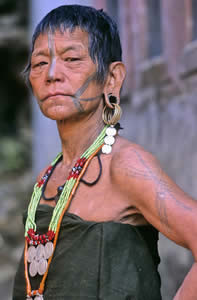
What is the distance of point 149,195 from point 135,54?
2.62m

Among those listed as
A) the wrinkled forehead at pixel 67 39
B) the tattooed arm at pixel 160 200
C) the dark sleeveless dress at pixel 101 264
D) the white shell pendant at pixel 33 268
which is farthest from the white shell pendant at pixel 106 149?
the white shell pendant at pixel 33 268

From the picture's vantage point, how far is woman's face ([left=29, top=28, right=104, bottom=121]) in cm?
218

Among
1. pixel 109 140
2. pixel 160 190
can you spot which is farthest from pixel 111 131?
pixel 160 190

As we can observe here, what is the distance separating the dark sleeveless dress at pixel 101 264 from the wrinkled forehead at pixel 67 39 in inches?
28.3

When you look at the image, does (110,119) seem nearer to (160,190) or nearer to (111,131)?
(111,131)

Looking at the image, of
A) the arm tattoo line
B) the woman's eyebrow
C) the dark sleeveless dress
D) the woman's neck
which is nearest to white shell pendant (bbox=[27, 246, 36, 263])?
the dark sleeveless dress

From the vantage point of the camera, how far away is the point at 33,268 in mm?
2158

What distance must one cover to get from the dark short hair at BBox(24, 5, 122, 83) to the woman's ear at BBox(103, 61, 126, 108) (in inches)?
1.1

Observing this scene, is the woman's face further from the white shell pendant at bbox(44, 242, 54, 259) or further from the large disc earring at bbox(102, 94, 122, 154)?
the white shell pendant at bbox(44, 242, 54, 259)

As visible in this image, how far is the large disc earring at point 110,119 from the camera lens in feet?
7.22

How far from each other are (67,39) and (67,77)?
0.55 ft

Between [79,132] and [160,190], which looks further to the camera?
[79,132]

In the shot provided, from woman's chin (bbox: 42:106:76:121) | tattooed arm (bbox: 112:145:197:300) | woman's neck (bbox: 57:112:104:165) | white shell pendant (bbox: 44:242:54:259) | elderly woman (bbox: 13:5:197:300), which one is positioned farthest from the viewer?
woman's neck (bbox: 57:112:104:165)

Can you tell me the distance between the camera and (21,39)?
8.97 m
